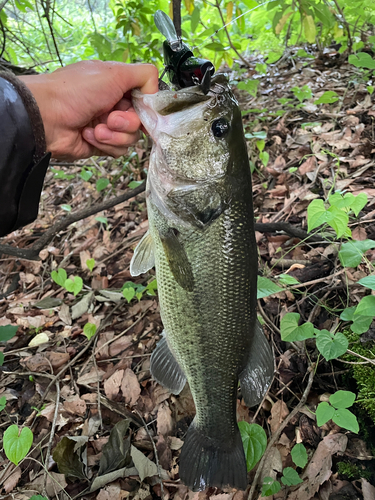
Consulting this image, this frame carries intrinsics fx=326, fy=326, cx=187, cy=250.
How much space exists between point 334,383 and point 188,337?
1079mm

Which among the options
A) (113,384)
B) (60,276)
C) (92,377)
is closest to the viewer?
(113,384)

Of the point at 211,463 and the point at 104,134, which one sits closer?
the point at 211,463

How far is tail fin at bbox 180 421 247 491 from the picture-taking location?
5.57 ft

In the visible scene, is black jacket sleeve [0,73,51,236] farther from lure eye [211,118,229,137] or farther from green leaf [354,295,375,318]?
green leaf [354,295,375,318]

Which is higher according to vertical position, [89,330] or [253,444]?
[89,330]

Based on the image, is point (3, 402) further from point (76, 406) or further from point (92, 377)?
point (92, 377)

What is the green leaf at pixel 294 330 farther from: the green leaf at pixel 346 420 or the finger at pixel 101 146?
the finger at pixel 101 146

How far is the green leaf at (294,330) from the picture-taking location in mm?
1841

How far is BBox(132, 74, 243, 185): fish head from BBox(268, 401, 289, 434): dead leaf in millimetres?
1479

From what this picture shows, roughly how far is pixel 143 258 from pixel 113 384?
1.19 metres

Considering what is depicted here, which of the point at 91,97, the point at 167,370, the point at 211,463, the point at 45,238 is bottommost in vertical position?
the point at 211,463

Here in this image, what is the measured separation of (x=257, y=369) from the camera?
178 cm

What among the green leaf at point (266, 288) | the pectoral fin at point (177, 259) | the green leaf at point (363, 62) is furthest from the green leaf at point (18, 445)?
the green leaf at point (363, 62)

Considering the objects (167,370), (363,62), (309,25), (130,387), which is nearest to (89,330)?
(130,387)
